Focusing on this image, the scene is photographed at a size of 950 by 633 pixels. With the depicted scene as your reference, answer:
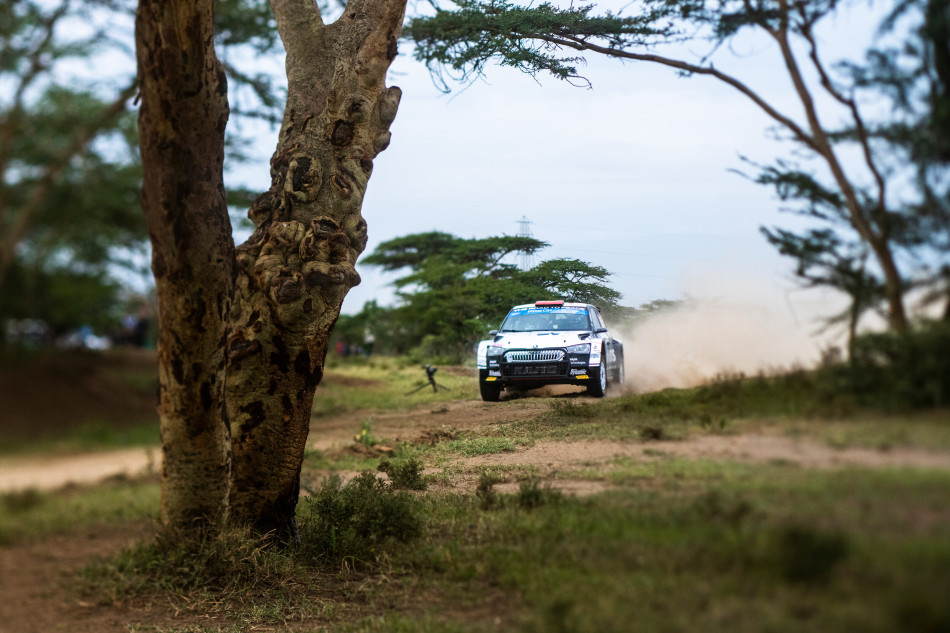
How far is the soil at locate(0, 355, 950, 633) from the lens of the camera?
1.76m

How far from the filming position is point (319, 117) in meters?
4.05

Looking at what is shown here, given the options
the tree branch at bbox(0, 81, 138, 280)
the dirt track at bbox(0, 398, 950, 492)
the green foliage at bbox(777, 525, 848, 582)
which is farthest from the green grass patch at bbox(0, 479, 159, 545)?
the green foliage at bbox(777, 525, 848, 582)

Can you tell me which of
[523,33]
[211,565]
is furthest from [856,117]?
[211,565]

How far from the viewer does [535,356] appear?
9.86ft

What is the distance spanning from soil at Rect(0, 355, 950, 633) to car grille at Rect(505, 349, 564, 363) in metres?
0.16

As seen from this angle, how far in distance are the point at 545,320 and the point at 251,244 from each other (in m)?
1.92

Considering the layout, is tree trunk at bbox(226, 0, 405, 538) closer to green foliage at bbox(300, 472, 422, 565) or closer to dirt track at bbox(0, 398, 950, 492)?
green foliage at bbox(300, 472, 422, 565)

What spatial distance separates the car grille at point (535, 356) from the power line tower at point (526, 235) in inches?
13.3

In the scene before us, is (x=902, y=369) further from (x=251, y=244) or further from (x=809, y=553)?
(x=251, y=244)

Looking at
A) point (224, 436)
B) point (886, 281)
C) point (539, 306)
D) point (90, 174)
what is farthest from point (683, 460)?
point (90, 174)

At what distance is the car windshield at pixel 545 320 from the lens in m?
2.91

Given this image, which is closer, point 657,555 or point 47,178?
point 657,555

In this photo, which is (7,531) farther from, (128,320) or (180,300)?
(128,320)

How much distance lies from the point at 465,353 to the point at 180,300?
1.44 m
